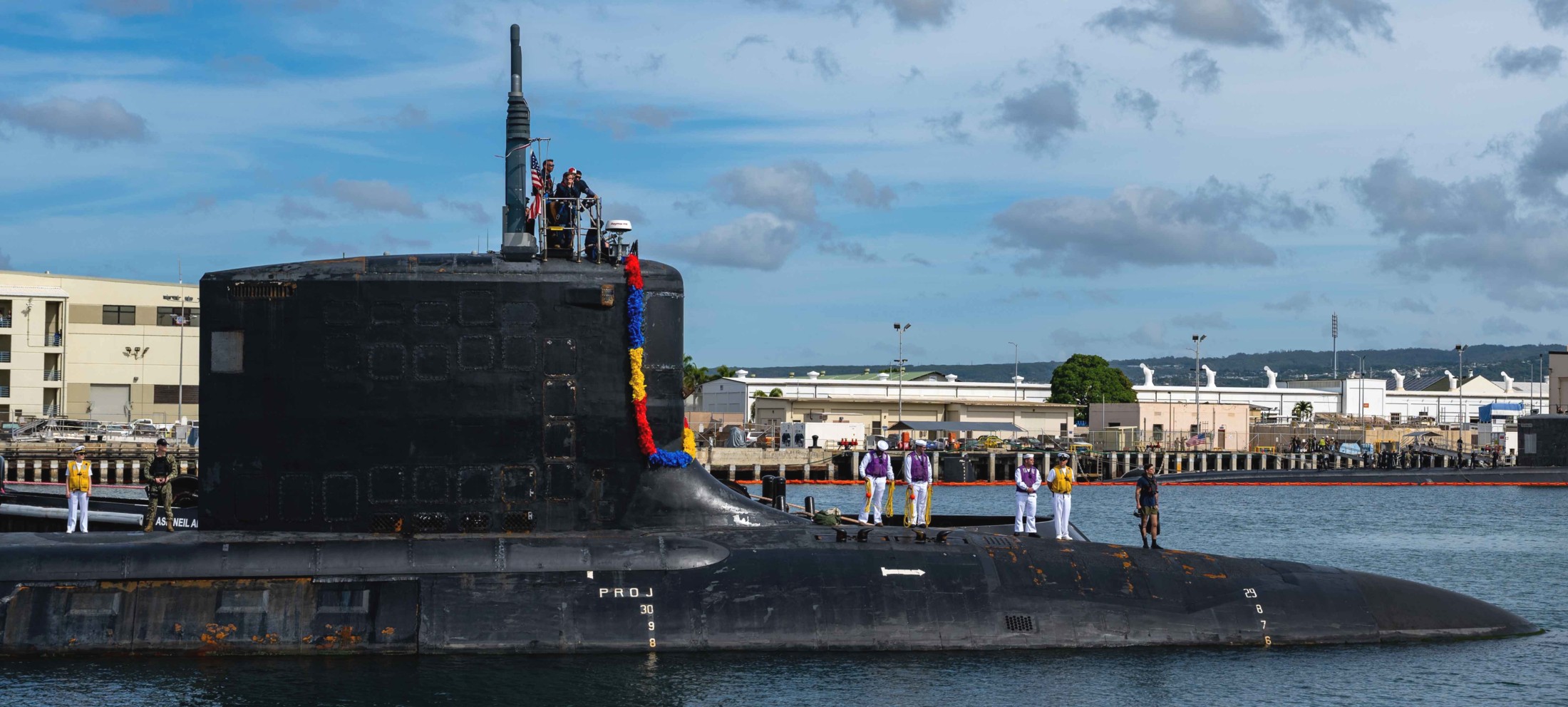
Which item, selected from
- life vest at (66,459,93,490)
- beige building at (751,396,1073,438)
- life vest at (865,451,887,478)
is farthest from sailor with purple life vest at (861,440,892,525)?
beige building at (751,396,1073,438)

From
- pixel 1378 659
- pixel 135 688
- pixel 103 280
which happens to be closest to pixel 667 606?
pixel 135 688

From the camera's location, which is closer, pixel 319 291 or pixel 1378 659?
pixel 319 291

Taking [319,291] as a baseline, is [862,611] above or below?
below

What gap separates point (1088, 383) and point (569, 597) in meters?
114

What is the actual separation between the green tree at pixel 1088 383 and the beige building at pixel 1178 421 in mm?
15697

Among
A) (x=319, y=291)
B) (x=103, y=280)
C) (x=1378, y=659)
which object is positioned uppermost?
(x=103, y=280)

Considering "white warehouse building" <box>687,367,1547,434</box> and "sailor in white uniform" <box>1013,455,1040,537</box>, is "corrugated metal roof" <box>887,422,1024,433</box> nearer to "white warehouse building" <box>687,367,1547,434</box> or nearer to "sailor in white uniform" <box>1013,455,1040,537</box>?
"white warehouse building" <box>687,367,1547,434</box>

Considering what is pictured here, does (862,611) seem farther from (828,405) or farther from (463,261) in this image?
(828,405)

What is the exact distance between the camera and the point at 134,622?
16156mm

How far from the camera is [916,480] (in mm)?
22438

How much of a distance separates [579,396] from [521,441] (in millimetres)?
811

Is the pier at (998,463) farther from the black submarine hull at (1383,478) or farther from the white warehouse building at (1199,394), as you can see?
the white warehouse building at (1199,394)

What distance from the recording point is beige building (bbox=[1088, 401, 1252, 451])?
106 meters

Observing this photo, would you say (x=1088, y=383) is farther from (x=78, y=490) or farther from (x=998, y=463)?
(x=78, y=490)
